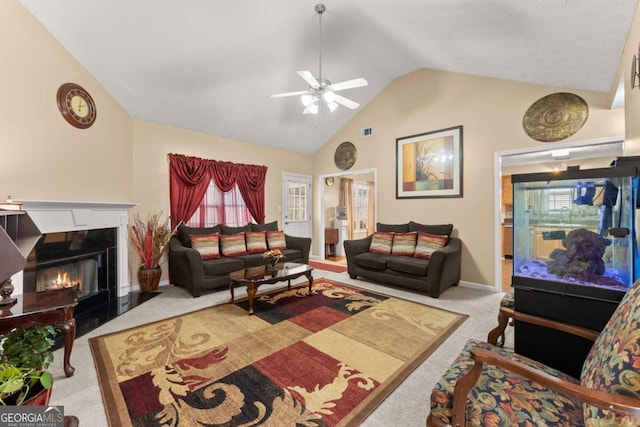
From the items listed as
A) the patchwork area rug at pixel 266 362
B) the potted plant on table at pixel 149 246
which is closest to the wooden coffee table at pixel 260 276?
the patchwork area rug at pixel 266 362

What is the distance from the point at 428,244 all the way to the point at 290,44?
355cm

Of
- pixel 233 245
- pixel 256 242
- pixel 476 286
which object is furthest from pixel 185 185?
pixel 476 286

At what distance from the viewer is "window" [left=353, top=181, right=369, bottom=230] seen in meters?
7.70

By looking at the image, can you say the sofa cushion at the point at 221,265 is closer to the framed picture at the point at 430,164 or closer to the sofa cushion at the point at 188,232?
the sofa cushion at the point at 188,232

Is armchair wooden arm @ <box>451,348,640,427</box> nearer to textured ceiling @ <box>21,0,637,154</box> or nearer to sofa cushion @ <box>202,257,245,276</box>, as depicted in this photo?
textured ceiling @ <box>21,0,637,154</box>

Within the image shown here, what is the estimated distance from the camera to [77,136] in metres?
3.04

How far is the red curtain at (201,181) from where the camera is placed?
14.6 feet

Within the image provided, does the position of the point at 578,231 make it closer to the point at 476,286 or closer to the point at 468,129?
the point at 476,286

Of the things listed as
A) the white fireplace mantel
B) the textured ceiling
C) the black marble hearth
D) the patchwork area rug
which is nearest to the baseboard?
the patchwork area rug

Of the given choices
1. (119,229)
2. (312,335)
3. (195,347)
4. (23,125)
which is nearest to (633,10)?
(312,335)

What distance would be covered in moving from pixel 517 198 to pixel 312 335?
2047 mm

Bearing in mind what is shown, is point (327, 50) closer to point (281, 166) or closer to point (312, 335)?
point (281, 166)

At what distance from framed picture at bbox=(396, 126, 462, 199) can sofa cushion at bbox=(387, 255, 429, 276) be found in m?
1.33

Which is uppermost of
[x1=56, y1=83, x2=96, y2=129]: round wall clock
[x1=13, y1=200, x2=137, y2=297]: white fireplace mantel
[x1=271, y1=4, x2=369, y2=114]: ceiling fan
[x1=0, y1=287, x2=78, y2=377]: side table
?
[x1=271, y1=4, x2=369, y2=114]: ceiling fan
